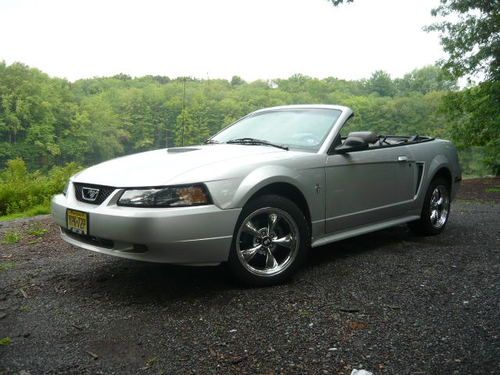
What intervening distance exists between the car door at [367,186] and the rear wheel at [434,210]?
46cm

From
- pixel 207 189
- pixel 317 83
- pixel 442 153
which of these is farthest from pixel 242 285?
pixel 317 83

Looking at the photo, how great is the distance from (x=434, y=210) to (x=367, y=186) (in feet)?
5.31

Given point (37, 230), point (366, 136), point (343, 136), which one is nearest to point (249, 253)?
point (366, 136)

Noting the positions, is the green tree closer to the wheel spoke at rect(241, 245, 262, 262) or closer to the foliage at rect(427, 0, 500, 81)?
the foliage at rect(427, 0, 500, 81)

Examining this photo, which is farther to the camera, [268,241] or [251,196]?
[268,241]

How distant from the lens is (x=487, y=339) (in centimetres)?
275

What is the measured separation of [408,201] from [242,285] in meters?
2.42

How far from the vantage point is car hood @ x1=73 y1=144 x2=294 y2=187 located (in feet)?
11.1

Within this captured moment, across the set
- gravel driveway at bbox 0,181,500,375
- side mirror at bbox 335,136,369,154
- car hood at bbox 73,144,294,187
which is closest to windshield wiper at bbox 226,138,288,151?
car hood at bbox 73,144,294,187

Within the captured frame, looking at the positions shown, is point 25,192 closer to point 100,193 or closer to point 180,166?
point 100,193

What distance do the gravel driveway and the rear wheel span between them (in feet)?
2.30

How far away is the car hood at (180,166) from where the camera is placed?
3.38m

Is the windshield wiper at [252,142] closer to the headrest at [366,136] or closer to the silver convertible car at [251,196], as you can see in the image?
the silver convertible car at [251,196]

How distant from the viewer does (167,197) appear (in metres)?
3.27
